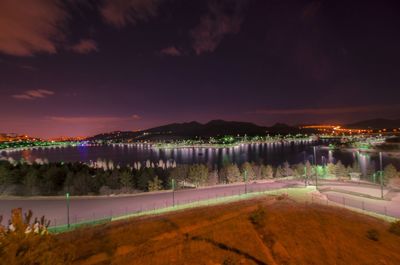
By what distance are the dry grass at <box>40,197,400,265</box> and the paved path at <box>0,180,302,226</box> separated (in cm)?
833

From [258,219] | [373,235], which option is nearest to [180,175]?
[258,219]

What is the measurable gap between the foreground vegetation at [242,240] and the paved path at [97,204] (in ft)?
27.4

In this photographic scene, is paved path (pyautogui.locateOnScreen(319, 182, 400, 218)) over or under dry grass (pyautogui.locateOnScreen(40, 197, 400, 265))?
under

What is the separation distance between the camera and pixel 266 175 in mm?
56281

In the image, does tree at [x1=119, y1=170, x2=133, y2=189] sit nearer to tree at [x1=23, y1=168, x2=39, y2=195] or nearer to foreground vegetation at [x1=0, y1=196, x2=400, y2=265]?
tree at [x1=23, y1=168, x2=39, y2=195]

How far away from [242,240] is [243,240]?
0.04m

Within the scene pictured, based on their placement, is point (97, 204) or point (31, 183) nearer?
point (97, 204)

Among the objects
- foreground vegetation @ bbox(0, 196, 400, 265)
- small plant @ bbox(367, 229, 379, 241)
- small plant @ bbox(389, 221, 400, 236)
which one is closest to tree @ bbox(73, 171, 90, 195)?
foreground vegetation @ bbox(0, 196, 400, 265)

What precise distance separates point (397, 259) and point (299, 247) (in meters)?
3.50

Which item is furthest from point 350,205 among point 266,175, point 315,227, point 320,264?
point 266,175

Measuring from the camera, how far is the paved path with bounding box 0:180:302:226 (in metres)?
26.1

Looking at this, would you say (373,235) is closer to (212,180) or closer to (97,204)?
(97,204)

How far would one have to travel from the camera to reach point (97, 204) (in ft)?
99.3

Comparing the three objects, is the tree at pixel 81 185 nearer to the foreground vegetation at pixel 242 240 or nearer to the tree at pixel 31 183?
the tree at pixel 31 183
